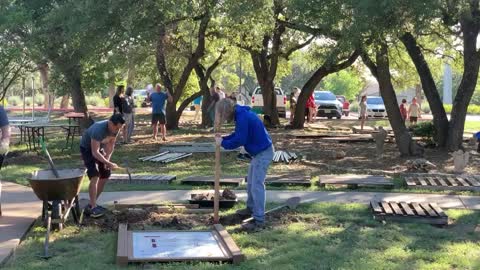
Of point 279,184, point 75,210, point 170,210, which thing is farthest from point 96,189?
point 279,184

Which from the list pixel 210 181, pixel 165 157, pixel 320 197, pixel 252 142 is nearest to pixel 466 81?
pixel 165 157

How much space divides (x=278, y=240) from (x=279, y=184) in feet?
12.9

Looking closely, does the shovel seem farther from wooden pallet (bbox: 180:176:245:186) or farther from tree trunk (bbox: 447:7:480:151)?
tree trunk (bbox: 447:7:480:151)

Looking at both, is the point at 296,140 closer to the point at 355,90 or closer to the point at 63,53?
the point at 63,53

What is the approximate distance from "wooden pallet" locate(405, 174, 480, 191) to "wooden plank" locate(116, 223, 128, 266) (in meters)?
5.42

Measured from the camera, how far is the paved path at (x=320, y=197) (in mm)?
9234

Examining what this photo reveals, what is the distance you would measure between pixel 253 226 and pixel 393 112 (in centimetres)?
924

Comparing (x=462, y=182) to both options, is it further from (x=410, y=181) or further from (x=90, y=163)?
(x=90, y=163)

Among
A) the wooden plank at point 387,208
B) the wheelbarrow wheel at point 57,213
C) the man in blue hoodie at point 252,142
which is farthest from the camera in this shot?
the wooden plank at point 387,208

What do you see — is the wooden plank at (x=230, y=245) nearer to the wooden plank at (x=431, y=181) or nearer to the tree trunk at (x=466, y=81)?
the wooden plank at (x=431, y=181)

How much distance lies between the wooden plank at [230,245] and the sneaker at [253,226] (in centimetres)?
30

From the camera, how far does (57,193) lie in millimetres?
7000

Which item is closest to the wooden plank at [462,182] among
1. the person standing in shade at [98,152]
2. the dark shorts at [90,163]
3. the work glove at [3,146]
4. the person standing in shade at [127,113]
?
the person standing in shade at [98,152]

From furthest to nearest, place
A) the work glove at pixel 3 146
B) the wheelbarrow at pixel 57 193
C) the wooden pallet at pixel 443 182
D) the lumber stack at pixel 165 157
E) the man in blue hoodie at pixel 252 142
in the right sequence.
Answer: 1. the lumber stack at pixel 165 157
2. the wooden pallet at pixel 443 182
3. the work glove at pixel 3 146
4. the man in blue hoodie at pixel 252 142
5. the wheelbarrow at pixel 57 193
